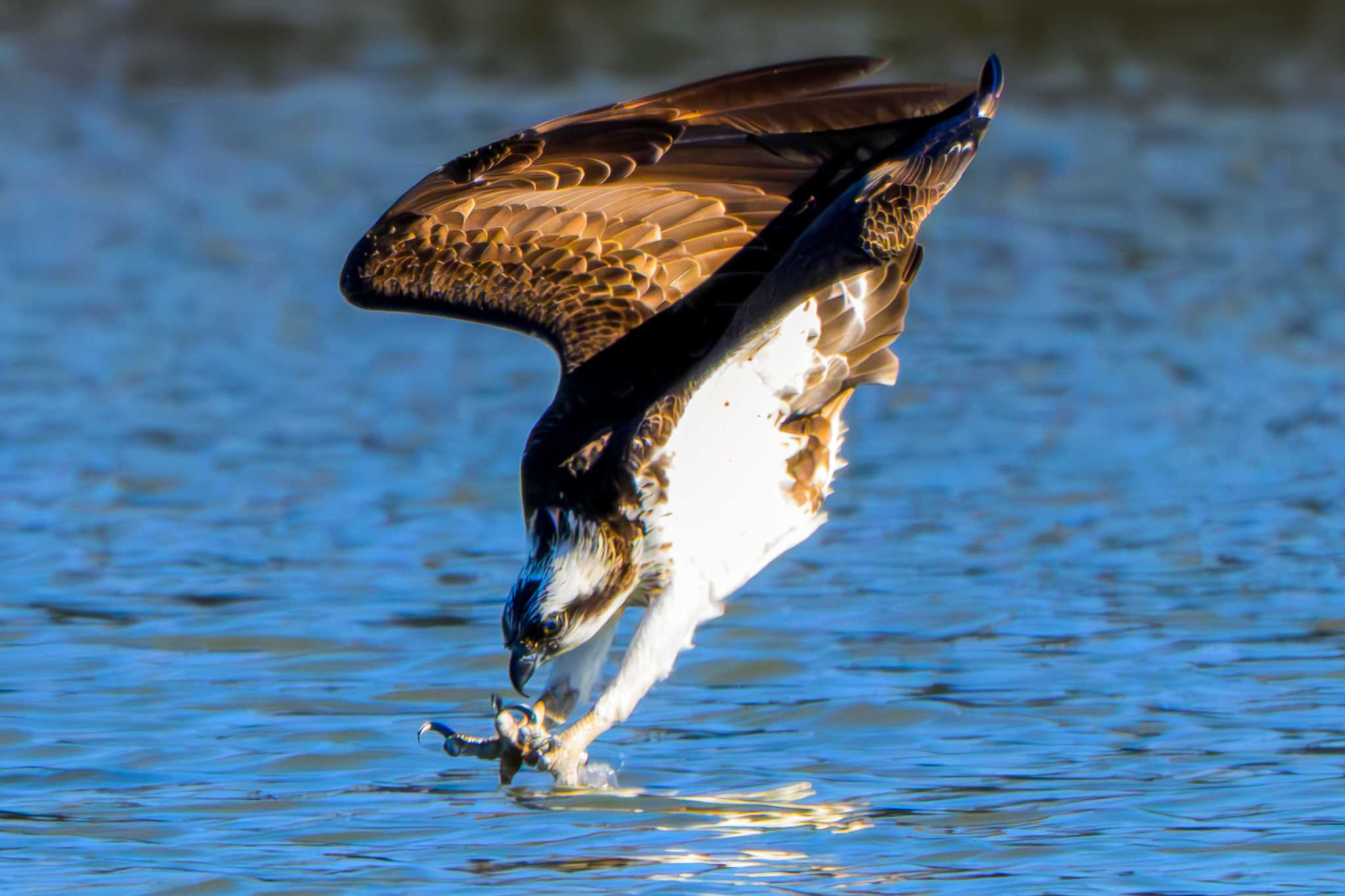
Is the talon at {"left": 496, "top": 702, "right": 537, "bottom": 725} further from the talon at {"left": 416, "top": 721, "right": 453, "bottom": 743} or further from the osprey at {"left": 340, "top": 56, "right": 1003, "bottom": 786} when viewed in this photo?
the talon at {"left": 416, "top": 721, "right": 453, "bottom": 743}

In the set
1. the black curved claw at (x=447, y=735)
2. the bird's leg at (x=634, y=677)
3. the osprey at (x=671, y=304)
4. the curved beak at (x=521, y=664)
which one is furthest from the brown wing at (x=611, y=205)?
the black curved claw at (x=447, y=735)

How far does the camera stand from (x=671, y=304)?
22.7ft

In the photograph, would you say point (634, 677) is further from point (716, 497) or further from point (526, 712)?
point (716, 497)

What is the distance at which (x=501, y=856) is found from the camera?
564 centimetres

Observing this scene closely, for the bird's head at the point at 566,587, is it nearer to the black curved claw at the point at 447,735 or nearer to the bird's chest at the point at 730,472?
the bird's chest at the point at 730,472

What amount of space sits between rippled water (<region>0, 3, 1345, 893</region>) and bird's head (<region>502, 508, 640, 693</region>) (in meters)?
0.41

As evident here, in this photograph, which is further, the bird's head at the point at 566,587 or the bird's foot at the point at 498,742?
the bird's head at the point at 566,587

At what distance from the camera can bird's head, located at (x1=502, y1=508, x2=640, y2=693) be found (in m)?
6.30

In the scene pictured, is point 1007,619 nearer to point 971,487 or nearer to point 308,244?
point 971,487

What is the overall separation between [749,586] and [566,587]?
2.36 metres

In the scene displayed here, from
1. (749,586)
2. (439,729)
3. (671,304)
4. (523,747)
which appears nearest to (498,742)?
(523,747)

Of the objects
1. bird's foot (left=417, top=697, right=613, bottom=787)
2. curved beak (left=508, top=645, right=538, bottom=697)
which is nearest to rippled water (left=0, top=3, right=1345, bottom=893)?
bird's foot (left=417, top=697, right=613, bottom=787)

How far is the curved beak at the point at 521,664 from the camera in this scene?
6.33 m

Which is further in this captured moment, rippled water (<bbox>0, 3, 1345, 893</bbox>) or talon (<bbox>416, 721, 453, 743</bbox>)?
talon (<bbox>416, 721, 453, 743</bbox>)
